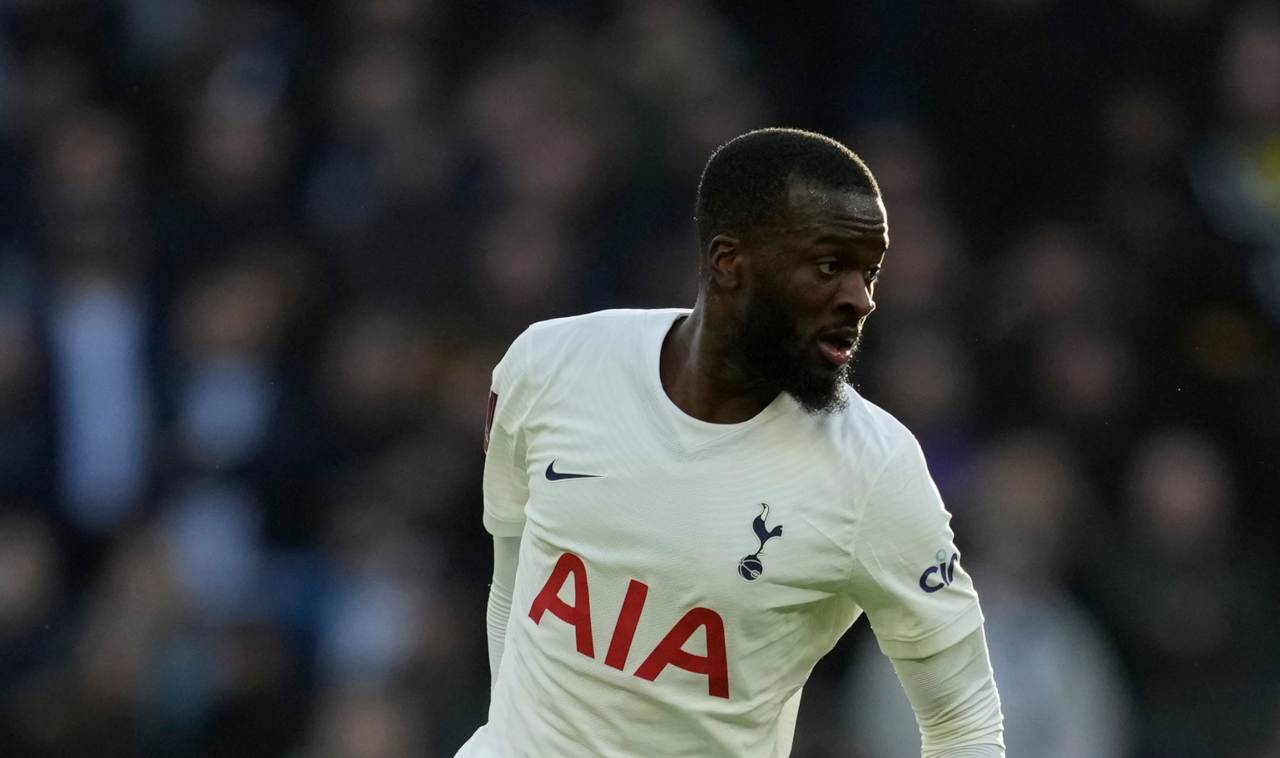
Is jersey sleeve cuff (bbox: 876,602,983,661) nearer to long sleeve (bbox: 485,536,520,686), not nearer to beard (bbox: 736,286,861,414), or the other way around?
beard (bbox: 736,286,861,414)

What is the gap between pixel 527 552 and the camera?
3.64 meters

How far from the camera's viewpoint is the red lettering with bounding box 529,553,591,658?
3424mm

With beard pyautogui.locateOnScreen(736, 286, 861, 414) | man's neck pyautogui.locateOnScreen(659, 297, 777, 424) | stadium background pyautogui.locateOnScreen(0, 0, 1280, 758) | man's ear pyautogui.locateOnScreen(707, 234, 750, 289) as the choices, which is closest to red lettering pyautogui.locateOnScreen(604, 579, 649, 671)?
man's neck pyautogui.locateOnScreen(659, 297, 777, 424)

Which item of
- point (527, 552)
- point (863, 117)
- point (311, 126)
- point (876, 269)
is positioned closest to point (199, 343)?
point (311, 126)

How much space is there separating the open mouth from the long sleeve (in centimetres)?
104

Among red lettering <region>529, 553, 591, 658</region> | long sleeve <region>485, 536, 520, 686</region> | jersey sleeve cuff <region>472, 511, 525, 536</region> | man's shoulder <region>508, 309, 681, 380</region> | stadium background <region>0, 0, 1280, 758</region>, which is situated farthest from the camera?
stadium background <region>0, 0, 1280, 758</region>

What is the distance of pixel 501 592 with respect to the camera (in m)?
4.13

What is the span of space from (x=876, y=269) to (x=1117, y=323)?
12.9ft

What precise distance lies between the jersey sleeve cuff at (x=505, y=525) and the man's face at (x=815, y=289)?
831 millimetres

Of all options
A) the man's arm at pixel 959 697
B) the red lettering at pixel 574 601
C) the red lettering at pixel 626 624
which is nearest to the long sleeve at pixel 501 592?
the red lettering at pixel 574 601

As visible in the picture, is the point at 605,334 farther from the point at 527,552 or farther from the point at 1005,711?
the point at 1005,711

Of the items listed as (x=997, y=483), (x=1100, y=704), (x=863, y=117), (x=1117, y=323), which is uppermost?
(x=863, y=117)

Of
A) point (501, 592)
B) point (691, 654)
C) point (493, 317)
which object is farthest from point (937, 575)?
point (493, 317)

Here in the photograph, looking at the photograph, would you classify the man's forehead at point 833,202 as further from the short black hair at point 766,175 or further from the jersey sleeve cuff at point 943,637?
the jersey sleeve cuff at point 943,637
